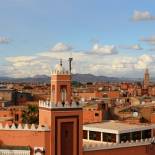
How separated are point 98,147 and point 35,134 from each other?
16.4 feet

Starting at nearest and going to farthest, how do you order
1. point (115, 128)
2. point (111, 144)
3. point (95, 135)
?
point (111, 144) < point (115, 128) < point (95, 135)

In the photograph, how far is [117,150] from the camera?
108ft

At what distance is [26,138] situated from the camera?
96.9ft

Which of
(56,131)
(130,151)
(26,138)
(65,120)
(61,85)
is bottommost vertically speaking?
(130,151)

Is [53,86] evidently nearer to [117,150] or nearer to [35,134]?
[35,134]

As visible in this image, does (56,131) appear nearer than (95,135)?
Yes

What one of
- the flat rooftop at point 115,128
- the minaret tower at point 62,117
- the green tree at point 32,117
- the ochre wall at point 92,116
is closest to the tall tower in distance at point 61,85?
the minaret tower at point 62,117

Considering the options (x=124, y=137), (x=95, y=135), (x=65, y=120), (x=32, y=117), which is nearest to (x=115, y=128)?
(x=124, y=137)

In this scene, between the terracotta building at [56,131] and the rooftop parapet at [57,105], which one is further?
the rooftop parapet at [57,105]

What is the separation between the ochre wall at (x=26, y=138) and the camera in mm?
29281

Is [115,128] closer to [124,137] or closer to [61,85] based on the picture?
[124,137]

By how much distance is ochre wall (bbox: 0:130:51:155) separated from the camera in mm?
29281

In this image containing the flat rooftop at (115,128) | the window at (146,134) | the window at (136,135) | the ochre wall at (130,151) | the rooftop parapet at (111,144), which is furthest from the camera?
the window at (146,134)

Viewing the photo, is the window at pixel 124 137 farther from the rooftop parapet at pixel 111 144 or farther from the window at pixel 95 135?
the window at pixel 95 135
